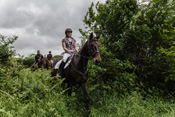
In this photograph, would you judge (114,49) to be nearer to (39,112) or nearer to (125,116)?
(125,116)

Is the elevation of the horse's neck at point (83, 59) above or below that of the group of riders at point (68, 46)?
below

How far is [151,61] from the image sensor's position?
6977 mm

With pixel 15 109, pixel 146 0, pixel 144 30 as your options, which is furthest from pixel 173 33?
pixel 15 109

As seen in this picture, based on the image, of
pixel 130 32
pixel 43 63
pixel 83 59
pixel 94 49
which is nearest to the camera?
pixel 94 49

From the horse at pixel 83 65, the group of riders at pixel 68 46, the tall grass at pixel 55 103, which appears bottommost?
the tall grass at pixel 55 103

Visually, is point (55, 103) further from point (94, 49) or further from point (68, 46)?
point (68, 46)

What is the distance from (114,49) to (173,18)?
3.32 metres

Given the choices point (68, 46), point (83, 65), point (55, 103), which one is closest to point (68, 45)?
point (68, 46)

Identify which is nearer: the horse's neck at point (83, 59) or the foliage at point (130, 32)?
the horse's neck at point (83, 59)

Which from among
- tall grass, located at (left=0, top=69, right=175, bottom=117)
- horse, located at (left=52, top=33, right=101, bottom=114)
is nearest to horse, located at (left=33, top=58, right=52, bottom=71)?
tall grass, located at (left=0, top=69, right=175, bottom=117)

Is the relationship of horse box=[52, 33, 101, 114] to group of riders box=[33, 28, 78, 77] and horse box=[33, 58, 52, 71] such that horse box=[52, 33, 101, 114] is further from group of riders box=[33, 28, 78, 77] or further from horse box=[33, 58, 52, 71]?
horse box=[33, 58, 52, 71]

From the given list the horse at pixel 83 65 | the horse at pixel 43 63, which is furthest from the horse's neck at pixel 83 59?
the horse at pixel 43 63

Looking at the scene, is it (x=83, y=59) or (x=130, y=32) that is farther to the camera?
(x=130, y=32)

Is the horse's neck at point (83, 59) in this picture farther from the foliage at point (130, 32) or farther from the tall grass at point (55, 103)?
the foliage at point (130, 32)
